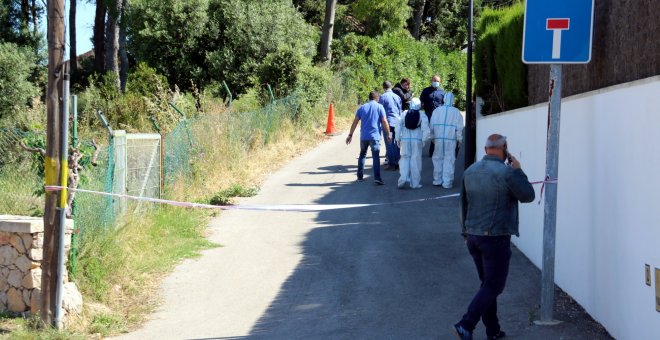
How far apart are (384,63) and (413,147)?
61.4ft

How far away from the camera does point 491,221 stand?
671 cm

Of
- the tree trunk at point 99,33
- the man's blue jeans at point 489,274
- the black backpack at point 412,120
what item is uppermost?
the tree trunk at point 99,33

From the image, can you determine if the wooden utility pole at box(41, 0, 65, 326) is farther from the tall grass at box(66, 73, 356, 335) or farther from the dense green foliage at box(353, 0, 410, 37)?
the dense green foliage at box(353, 0, 410, 37)

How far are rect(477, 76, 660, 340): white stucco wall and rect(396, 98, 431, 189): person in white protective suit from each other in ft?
19.4

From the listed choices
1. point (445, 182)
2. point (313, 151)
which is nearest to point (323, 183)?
point (445, 182)

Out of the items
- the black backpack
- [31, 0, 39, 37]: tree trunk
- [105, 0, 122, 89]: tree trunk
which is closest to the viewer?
the black backpack

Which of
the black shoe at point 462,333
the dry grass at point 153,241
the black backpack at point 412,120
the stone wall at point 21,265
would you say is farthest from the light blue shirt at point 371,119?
the black shoe at point 462,333

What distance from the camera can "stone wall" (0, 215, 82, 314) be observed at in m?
8.11

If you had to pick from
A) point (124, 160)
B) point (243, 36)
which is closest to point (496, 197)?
point (124, 160)

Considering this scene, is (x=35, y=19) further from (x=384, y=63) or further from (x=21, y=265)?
(x=21, y=265)

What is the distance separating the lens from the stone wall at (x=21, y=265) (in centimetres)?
811

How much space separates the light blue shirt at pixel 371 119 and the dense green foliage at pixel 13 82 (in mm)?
16800

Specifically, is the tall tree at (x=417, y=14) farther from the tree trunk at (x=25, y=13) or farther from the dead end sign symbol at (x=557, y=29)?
the dead end sign symbol at (x=557, y=29)

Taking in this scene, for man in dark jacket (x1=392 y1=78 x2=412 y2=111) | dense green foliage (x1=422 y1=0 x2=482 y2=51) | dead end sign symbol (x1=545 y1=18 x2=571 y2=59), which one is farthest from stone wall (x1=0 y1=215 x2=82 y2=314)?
dense green foliage (x1=422 y1=0 x2=482 y2=51)
